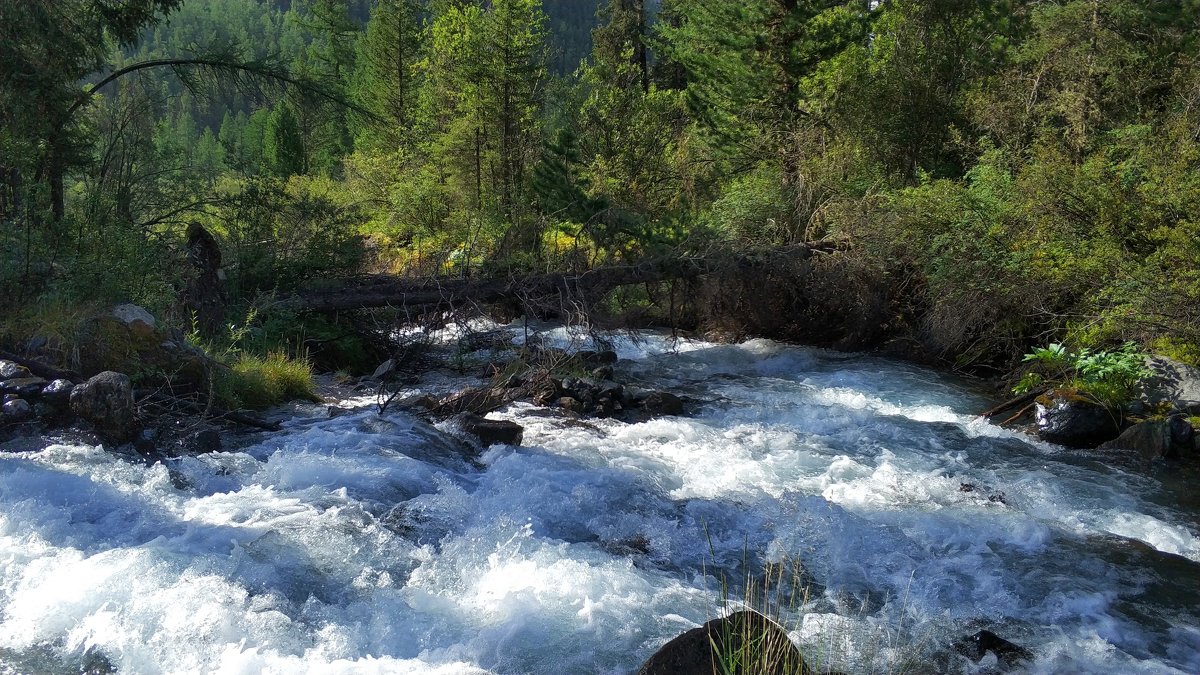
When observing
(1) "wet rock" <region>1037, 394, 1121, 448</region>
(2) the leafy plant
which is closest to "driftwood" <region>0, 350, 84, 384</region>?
(1) "wet rock" <region>1037, 394, 1121, 448</region>

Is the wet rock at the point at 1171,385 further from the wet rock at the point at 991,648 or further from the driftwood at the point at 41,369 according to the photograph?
the driftwood at the point at 41,369

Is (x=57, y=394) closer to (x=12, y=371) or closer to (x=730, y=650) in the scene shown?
(x=12, y=371)

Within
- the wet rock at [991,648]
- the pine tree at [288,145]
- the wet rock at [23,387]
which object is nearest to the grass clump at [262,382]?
the wet rock at [23,387]

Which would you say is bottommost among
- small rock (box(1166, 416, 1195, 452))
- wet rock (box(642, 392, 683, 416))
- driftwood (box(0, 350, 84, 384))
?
wet rock (box(642, 392, 683, 416))

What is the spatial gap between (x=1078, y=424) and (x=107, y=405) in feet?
36.0

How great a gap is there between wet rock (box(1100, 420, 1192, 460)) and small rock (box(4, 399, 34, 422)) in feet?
38.9

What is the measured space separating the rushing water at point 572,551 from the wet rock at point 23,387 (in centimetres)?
89

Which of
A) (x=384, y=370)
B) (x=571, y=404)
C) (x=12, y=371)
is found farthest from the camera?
(x=384, y=370)

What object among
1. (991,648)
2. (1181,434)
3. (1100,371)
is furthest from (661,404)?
(991,648)

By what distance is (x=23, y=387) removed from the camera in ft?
28.0

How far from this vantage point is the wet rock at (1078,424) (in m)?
10.2

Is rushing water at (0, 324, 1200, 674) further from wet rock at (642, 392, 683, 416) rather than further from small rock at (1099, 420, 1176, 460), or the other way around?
wet rock at (642, 392, 683, 416)

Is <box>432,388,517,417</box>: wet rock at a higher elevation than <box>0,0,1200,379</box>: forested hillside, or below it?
below

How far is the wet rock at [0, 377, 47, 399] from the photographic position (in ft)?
27.9
